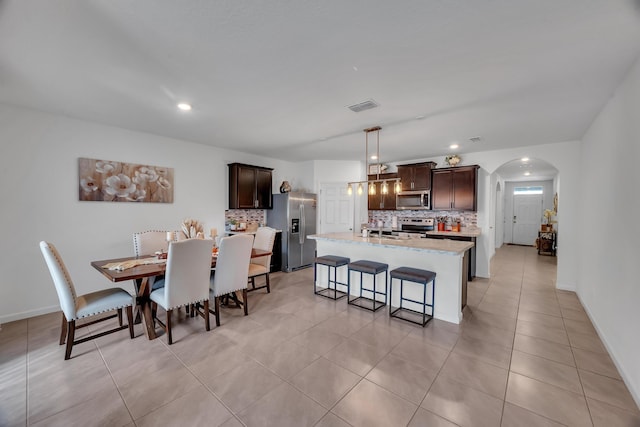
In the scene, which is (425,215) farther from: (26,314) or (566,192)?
(26,314)

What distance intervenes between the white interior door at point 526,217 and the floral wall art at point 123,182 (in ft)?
37.1

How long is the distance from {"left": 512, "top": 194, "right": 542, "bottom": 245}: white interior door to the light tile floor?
25.3ft

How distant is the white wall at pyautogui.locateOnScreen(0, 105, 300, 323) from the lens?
3.09 meters

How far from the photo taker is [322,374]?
2.13m

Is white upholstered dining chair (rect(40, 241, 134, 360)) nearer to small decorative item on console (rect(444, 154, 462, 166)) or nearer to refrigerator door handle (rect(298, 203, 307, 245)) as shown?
refrigerator door handle (rect(298, 203, 307, 245))

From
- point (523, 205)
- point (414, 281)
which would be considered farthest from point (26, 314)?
point (523, 205)

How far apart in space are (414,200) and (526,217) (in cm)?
668

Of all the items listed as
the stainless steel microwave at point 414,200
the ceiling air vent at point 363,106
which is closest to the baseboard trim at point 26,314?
the ceiling air vent at point 363,106

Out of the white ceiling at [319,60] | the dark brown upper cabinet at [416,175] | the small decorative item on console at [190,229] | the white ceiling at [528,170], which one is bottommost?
the small decorative item on console at [190,229]

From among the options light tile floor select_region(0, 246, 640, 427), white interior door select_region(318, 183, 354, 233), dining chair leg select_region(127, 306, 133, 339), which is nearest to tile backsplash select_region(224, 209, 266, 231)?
white interior door select_region(318, 183, 354, 233)

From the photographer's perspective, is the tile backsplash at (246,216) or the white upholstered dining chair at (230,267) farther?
the tile backsplash at (246,216)

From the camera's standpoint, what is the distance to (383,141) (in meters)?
4.41

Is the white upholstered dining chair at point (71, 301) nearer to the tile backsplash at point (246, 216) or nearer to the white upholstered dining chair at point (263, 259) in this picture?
the white upholstered dining chair at point (263, 259)

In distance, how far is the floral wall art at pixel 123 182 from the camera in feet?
11.7
